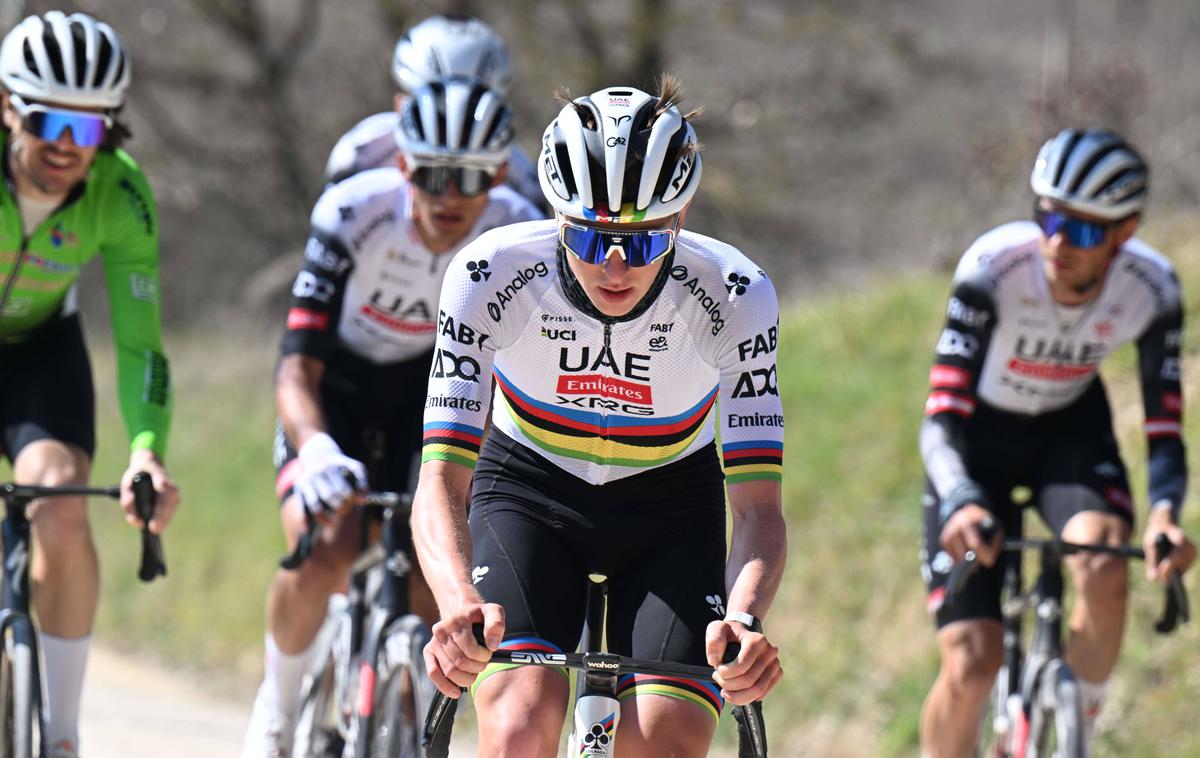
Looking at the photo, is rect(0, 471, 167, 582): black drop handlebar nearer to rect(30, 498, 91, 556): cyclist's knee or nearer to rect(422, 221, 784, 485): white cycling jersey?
rect(30, 498, 91, 556): cyclist's knee

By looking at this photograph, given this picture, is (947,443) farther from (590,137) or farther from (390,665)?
(590,137)

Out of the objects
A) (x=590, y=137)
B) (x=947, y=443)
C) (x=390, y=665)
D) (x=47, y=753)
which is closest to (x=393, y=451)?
(x=390, y=665)

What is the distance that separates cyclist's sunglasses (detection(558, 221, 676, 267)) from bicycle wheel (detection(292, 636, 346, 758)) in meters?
2.54

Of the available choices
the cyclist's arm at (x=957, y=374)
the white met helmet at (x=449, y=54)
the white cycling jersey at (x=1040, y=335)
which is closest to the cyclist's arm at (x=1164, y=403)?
the white cycling jersey at (x=1040, y=335)

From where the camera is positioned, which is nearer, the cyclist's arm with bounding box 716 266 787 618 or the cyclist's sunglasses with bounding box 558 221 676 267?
the cyclist's sunglasses with bounding box 558 221 676 267

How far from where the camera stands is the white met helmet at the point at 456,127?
5688 mm

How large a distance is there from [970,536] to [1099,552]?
42 cm

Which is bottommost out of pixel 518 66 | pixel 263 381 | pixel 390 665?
pixel 390 665

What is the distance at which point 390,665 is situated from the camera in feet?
17.7

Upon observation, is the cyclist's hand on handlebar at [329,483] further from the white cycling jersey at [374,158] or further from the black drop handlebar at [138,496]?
the white cycling jersey at [374,158]

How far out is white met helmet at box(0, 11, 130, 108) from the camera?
555 cm

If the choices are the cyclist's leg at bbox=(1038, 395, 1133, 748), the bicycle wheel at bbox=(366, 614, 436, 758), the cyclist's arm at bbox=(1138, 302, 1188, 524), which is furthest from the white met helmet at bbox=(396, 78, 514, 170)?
the cyclist's arm at bbox=(1138, 302, 1188, 524)

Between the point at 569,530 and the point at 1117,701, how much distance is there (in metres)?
4.61

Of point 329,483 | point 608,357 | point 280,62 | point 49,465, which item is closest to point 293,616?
point 329,483
